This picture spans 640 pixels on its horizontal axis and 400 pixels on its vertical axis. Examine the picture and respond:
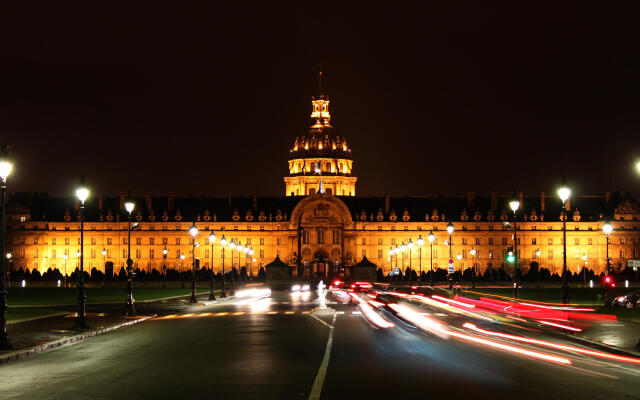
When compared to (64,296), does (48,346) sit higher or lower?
higher

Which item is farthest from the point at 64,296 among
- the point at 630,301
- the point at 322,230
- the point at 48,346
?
the point at 322,230

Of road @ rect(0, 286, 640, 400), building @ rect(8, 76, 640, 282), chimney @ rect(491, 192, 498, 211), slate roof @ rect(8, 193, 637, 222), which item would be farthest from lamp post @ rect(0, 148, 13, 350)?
chimney @ rect(491, 192, 498, 211)

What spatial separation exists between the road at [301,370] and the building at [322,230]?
125660 millimetres

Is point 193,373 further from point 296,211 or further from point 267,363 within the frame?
Result: point 296,211

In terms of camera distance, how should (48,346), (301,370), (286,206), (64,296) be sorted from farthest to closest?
1. (286,206)
2. (64,296)
3. (48,346)
4. (301,370)

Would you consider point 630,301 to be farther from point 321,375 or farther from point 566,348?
point 321,375

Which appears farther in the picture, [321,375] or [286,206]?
[286,206]

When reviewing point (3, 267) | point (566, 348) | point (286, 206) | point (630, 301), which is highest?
point (286, 206)

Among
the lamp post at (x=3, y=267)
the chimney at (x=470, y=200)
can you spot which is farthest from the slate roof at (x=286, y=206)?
the lamp post at (x=3, y=267)

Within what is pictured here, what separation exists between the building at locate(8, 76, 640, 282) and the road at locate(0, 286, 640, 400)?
126 metres

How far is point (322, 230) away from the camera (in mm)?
155750

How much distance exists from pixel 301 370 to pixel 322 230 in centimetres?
13590

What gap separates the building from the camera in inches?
6137

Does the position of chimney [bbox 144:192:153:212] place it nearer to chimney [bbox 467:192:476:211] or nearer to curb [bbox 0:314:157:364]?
chimney [bbox 467:192:476:211]
